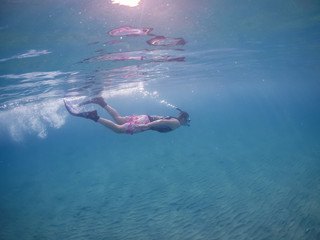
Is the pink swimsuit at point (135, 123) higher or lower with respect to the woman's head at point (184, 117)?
lower

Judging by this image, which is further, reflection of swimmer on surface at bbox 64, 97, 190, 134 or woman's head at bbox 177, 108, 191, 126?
woman's head at bbox 177, 108, 191, 126

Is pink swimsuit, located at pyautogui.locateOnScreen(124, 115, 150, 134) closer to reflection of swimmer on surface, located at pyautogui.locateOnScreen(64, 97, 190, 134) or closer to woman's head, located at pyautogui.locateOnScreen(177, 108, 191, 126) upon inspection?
reflection of swimmer on surface, located at pyautogui.locateOnScreen(64, 97, 190, 134)

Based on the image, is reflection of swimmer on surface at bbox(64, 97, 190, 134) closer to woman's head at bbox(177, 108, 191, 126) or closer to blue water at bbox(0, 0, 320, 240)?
woman's head at bbox(177, 108, 191, 126)

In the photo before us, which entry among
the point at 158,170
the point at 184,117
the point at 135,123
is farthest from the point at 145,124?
the point at 158,170

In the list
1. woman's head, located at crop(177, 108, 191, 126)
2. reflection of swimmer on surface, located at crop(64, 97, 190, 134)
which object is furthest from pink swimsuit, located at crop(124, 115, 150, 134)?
woman's head, located at crop(177, 108, 191, 126)

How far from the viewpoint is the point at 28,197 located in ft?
62.7

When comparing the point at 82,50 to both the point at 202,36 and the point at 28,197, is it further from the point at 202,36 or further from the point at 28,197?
the point at 28,197

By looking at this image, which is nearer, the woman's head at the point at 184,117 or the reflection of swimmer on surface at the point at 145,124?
the reflection of swimmer on surface at the point at 145,124

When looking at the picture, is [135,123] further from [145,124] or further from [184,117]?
[184,117]

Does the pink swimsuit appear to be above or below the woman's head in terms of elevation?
below

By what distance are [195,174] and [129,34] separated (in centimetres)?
1407

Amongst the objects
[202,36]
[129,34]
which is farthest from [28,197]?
[202,36]

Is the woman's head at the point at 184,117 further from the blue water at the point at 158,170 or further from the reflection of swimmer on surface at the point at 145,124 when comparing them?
the blue water at the point at 158,170

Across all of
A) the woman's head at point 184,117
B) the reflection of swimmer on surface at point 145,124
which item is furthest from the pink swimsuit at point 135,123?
the woman's head at point 184,117
